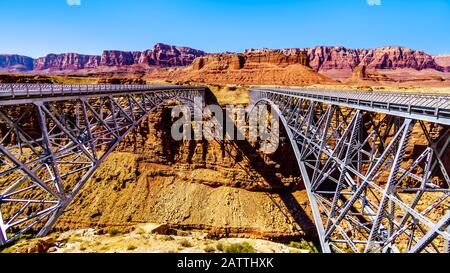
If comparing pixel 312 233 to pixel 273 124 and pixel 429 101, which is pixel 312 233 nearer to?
pixel 273 124

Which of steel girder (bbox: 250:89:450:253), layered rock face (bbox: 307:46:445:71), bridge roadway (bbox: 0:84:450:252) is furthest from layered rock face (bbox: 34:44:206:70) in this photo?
bridge roadway (bbox: 0:84:450:252)

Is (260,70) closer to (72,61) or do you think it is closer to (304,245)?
(304,245)

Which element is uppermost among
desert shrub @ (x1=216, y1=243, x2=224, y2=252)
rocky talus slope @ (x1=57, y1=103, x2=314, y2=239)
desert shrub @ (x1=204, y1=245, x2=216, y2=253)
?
desert shrub @ (x1=204, y1=245, x2=216, y2=253)

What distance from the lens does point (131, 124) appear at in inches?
784

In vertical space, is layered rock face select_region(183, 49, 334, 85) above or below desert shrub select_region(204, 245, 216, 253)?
above

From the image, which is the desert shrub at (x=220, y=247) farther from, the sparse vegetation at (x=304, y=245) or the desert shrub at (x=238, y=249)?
the sparse vegetation at (x=304, y=245)

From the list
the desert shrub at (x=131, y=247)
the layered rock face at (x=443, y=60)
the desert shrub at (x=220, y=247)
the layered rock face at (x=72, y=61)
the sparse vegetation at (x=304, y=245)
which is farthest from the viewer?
the layered rock face at (x=72, y=61)

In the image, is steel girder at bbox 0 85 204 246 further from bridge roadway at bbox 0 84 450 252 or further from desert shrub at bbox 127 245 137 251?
desert shrub at bbox 127 245 137 251

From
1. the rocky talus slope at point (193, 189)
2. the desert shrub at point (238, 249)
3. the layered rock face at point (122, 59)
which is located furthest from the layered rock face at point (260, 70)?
the layered rock face at point (122, 59)

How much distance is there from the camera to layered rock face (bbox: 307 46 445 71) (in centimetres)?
15388

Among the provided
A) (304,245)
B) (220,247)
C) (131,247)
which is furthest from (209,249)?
(304,245)

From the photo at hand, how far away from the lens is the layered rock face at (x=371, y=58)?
154 meters

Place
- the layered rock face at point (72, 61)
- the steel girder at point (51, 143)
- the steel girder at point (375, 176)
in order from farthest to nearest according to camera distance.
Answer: the layered rock face at point (72, 61), the steel girder at point (51, 143), the steel girder at point (375, 176)

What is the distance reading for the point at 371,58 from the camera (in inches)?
6393
